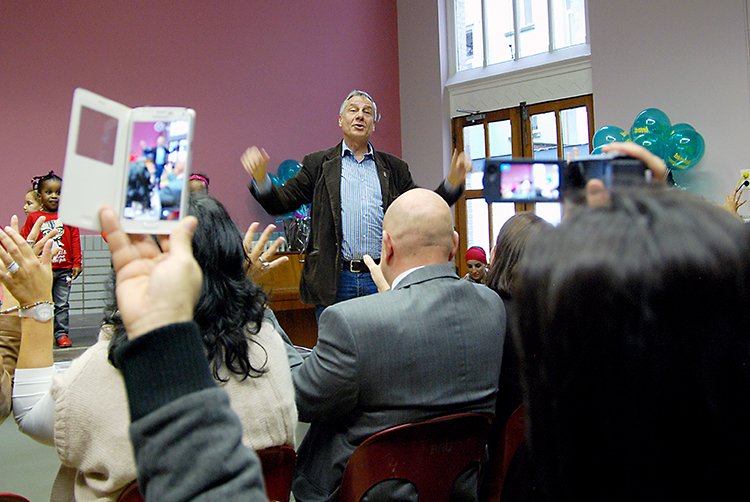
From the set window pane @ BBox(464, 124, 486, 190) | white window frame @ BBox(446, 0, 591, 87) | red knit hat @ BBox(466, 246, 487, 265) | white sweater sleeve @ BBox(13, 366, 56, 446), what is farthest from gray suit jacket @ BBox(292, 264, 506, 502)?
window pane @ BBox(464, 124, 486, 190)

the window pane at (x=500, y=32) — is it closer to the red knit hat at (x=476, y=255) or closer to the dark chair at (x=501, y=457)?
the red knit hat at (x=476, y=255)

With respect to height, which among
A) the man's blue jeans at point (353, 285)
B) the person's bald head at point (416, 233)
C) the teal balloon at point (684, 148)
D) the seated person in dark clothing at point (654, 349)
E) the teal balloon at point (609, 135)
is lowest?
the seated person in dark clothing at point (654, 349)

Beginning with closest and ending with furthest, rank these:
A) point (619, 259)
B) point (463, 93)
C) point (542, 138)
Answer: point (619, 259) < point (542, 138) < point (463, 93)

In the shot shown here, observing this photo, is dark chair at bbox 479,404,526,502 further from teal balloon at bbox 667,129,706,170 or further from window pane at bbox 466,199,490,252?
window pane at bbox 466,199,490,252

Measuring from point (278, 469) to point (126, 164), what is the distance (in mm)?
721

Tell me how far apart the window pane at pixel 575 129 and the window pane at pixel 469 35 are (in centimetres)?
138

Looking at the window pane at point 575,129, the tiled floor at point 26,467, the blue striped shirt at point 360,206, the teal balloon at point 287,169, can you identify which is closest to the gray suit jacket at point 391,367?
the blue striped shirt at point 360,206

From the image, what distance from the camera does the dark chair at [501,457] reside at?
1402 mm

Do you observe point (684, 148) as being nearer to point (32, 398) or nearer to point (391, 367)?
point (391, 367)

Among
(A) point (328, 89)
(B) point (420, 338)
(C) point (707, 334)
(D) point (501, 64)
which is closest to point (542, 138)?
(D) point (501, 64)

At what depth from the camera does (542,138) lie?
22.9 feet

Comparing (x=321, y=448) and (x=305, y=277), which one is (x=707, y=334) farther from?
(x=305, y=277)

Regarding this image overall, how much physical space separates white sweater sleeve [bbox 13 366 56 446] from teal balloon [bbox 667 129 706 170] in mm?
5429

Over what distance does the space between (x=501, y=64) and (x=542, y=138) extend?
108cm
